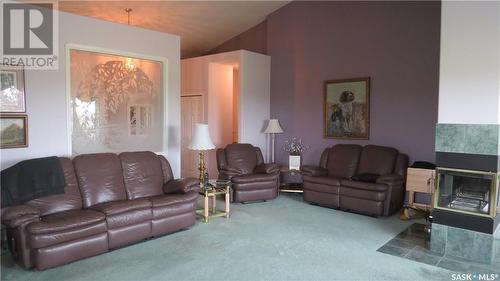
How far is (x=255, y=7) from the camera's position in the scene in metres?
6.98

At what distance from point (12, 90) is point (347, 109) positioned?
16.3 feet

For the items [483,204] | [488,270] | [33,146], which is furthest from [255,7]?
[488,270]

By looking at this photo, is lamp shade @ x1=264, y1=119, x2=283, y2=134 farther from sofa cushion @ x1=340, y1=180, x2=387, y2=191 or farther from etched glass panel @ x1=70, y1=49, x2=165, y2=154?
etched glass panel @ x1=70, y1=49, x2=165, y2=154

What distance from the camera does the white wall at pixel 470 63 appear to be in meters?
3.36

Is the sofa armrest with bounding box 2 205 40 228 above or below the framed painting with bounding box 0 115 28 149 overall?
below

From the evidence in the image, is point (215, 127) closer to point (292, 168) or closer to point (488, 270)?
point (292, 168)

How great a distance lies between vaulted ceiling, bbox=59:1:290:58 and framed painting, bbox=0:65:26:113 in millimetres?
2469

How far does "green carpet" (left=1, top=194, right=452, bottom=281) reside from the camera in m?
3.18

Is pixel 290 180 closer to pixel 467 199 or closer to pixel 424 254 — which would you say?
pixel 424 254

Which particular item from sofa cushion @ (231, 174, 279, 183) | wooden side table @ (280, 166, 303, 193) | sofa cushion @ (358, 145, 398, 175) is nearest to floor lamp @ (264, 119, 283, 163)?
wooden side table @ (280, 166, 303, 193)

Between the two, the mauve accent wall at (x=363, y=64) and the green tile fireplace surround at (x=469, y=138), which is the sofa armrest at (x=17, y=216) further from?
the mauve accent wall at (x=363, y=64)

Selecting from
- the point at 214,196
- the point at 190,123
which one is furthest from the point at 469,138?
the point at 190,123

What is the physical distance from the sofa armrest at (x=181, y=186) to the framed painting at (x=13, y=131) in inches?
66.2

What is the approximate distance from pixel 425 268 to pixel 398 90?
3233mm
